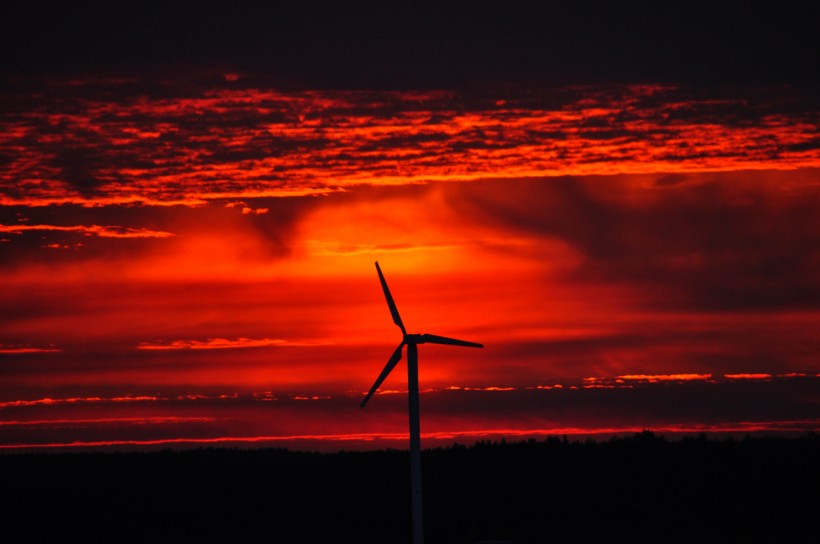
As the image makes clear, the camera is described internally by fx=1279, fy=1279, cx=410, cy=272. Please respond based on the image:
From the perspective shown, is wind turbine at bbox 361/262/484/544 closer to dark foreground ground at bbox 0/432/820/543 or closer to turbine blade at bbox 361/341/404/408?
turbine blade at bbox 361/341/404/408

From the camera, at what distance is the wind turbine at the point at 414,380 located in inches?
2085

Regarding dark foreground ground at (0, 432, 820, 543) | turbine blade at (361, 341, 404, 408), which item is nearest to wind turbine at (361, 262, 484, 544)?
turbine blade at (361, 341, 404, 408)

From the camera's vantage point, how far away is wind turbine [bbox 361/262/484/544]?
5297 cm

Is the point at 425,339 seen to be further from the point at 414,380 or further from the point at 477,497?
the point at 477,497

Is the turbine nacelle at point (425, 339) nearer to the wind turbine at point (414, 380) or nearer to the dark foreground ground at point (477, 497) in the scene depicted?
the wind turbine at point (414, 380)

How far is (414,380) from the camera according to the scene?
53938 millimetres

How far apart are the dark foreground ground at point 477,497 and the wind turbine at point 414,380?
1462 cm

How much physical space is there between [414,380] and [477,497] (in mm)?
30413

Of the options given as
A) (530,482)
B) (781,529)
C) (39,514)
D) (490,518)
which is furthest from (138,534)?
(781,529)

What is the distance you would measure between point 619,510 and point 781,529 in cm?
1073

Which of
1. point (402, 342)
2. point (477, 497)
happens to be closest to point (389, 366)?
point (402, 342)

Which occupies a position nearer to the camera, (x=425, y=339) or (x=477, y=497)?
(x=425, y=339)

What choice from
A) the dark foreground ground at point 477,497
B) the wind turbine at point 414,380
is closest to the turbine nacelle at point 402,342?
the wind turbine at point 414,380

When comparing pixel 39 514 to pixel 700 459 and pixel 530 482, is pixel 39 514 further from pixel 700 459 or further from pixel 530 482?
pixel 700 459
